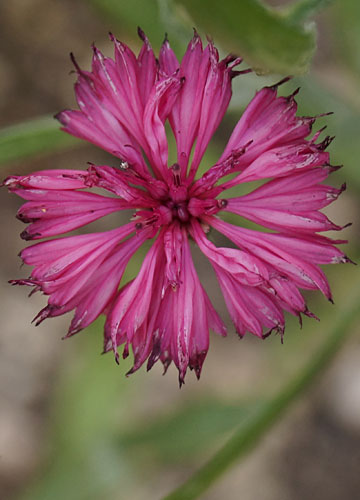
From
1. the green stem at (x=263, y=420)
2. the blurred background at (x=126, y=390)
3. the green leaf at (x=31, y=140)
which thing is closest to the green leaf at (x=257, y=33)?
the green leaf at (x=31, y=140)

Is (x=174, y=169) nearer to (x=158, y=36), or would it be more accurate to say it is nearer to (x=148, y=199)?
(x=148, y=199)

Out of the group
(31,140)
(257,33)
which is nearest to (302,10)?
(257,33)

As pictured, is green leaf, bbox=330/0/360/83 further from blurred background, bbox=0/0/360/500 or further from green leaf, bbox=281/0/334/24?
green leaf, bbox=281/0/334/24

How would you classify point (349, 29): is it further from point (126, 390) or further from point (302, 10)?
point (126, 390)

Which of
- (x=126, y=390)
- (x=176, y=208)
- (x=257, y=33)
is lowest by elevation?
(x=126, y=390)

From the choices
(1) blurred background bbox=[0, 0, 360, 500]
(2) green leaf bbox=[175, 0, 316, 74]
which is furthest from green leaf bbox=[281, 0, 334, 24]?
(1) blurred background bbox=[0, 0, 360, 500]

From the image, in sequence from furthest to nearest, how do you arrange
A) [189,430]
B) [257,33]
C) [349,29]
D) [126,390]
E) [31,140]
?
[126,390] < [189,430] < [349,29] < [31,140] < [257,33]
